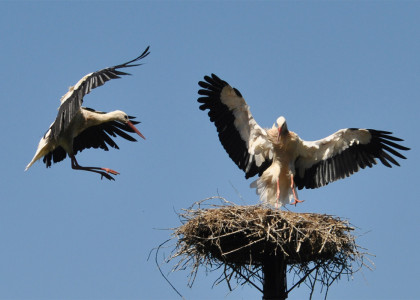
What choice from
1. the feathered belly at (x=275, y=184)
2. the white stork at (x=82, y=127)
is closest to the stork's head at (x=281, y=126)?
the feathered belly at (x=275, y=184)

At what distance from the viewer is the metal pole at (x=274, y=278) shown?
8445 millimetres

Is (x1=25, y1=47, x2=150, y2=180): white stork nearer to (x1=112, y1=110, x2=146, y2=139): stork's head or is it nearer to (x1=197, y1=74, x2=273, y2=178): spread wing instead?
(x1=112, y1=110, x2=146, y2=139): stork's head

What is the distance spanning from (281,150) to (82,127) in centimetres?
263

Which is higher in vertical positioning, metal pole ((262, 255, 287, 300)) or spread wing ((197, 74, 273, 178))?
spread wing ((197, 74, 273, 178))

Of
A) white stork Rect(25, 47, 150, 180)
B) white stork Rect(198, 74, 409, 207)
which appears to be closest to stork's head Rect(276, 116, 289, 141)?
white stork Rect(198, 74, 409, 207)

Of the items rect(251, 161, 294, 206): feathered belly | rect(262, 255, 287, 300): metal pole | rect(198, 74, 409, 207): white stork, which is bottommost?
rect(262, 255, 287, 300): metal pole

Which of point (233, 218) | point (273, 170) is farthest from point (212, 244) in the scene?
point (273, 170)

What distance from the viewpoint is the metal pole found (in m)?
8.45

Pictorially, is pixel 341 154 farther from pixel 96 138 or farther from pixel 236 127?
pixel 96 138

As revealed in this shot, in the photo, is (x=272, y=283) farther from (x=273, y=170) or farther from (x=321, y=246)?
(x=273, y=170)

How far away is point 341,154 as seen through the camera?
1036cm

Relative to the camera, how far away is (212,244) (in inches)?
333

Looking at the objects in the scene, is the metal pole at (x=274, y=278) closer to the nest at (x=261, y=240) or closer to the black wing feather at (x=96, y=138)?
the nest at (x=261, y=240)

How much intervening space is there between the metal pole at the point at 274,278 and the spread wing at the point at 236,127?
1.99 metres
